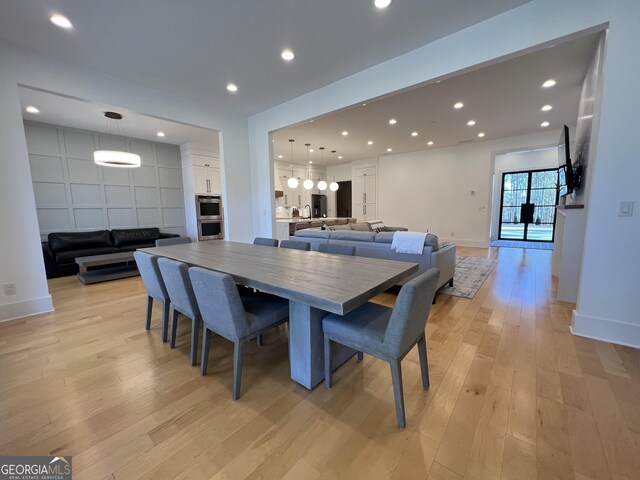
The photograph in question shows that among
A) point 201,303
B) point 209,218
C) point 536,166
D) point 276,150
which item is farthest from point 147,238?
point 536,166

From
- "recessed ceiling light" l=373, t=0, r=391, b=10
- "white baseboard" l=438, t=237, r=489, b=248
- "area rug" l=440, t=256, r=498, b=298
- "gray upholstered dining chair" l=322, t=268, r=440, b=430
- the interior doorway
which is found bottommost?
"area rug" l=440, t=256, r=498, b=298

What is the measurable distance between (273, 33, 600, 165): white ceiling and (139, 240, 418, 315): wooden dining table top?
7.80 ft

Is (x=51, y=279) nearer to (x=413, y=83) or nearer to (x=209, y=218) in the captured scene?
(x=209, y=218)

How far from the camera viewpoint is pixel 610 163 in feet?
6.87

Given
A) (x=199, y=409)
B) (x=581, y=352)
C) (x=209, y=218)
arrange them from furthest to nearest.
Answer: (x=209, y=218)
(x=581, y=352)
(x=199, y=409)

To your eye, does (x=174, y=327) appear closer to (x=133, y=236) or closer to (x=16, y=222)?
(x=16, y=222)

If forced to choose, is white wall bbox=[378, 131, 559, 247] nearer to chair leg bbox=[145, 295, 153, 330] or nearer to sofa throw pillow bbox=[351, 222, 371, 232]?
sofa throw pillow bbox=[351, 222, 371, 232]

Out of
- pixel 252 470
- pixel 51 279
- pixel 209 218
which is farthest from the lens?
pixel 209 218

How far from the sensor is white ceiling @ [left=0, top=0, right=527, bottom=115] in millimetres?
2213

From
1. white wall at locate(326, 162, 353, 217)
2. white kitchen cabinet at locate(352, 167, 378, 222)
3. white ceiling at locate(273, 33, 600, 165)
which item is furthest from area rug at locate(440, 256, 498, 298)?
white wall at locate(326, 162, 353, 217)

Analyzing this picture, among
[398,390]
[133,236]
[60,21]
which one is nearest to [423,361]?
[398,390]

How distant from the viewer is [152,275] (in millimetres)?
2299

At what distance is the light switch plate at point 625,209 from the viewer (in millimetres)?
2049

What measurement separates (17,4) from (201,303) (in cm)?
301
